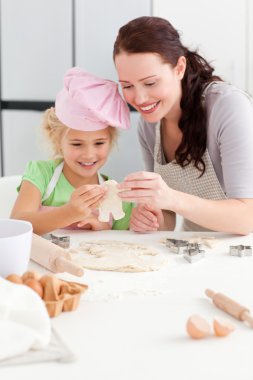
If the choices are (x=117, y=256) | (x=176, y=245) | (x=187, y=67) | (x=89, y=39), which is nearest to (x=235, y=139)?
(x=187, y=67)

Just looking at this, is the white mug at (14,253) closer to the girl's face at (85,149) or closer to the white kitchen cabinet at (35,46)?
the girl's face at (85,149)

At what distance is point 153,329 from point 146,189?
613 mm

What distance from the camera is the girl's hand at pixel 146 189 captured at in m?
1.48

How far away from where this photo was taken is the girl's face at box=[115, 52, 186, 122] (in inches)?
67.1

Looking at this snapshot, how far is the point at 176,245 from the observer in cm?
144

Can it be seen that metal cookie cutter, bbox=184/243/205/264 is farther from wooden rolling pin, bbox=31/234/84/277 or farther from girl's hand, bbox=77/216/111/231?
girl's hand, bbox=77/216/111/231

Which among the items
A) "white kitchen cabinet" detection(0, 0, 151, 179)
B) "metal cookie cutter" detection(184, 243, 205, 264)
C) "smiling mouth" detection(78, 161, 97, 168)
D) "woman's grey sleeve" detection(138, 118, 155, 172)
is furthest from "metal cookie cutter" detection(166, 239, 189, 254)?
"white kitchen cabinet" detection(0, 0, 151, 179)

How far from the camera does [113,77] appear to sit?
11.6ft

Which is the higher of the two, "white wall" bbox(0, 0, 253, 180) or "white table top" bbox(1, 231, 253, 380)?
"white wall" bbox(0, 0, 253, 180)

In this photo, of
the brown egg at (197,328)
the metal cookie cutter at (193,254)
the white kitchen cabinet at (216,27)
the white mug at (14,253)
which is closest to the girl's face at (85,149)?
the metal cookie cutter at (193,254)

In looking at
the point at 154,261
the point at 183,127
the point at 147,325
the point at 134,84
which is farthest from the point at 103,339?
the point at 183,127

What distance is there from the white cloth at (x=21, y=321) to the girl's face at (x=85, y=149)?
0.99 m

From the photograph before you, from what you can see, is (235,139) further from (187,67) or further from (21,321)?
(21,321)

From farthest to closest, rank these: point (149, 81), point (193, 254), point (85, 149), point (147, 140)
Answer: point (147, 140), point (85, 149), point (149, 81), point (193, 254)
